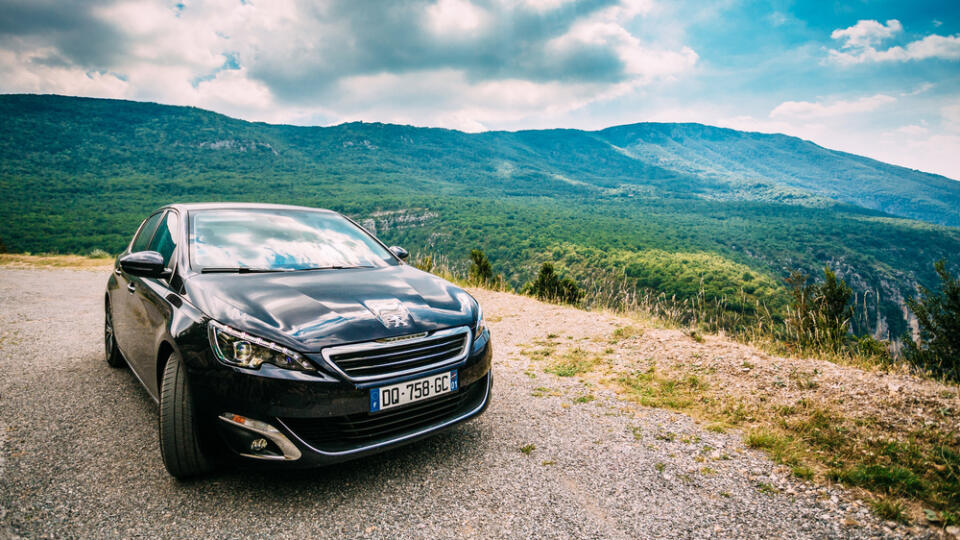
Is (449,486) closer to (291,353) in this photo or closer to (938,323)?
(291,353)

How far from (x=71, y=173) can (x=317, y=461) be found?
491 ft

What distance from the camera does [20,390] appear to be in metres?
3.69

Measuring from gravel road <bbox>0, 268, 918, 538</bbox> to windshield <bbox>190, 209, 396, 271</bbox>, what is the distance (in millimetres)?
1303

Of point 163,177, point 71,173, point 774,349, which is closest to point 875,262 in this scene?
point 774,349

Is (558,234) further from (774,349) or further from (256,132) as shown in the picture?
(256,132)

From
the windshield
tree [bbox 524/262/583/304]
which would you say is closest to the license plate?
the windshield

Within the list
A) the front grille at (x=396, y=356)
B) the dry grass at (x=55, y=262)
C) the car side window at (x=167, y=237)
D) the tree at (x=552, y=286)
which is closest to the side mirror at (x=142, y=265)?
the car side window at (x=167, y=237)

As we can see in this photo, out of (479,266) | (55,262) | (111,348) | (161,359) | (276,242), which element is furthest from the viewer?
(55,262)

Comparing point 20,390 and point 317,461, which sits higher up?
point 317,461

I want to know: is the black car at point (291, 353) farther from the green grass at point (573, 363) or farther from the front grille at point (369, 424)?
the green grass at point (573, 363)

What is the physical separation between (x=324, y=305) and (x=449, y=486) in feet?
4.09

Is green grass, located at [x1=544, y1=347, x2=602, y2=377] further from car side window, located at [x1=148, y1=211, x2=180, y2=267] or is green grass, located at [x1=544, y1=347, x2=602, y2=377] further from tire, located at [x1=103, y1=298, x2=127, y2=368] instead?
tire, located at [x1=103, y1=298, x2=127, y2=368]

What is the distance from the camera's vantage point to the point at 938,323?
25.5 feet

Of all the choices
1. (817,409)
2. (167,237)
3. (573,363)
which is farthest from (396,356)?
(817,409)
